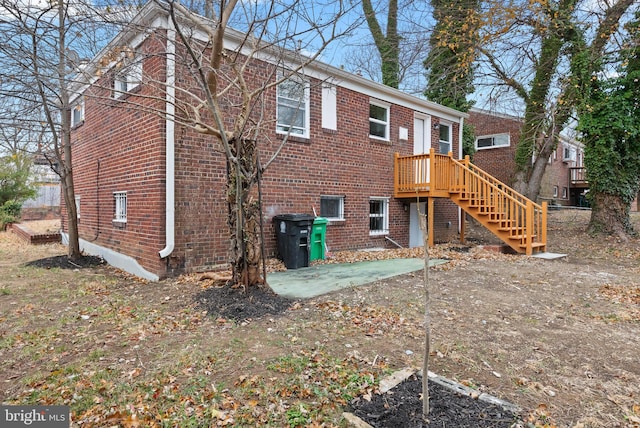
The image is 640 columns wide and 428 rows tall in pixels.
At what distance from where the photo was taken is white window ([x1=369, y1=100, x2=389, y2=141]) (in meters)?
10.9

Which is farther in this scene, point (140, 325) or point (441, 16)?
point (441, 16)

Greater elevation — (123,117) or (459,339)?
(123,117)

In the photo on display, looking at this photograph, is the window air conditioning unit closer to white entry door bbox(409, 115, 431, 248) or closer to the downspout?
white entry door bbox(409, 115, 431, 248)

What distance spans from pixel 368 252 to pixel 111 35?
7.61m

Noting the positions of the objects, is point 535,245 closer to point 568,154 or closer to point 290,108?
point 290,108

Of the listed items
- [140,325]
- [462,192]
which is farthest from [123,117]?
[462,192]

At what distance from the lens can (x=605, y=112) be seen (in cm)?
1142

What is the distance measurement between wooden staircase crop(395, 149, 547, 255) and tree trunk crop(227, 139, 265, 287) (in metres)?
6.85

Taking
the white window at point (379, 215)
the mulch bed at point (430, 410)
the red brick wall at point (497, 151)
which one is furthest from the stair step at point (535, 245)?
the red brick wall at point (497, 151)

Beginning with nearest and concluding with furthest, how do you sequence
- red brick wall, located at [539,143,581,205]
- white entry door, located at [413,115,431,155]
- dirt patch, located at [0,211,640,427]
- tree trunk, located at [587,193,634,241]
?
dirt patch, located at [0,211,640,427] → tree trunk, located at [587,193,634,241] → white entry door, located at [413,115,431,155] → red brick wall, located at [539,143,581,205]

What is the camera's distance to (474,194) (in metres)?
10.4

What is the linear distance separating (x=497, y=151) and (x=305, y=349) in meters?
21.8

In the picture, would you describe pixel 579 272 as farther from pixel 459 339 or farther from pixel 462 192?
pixel 459 339

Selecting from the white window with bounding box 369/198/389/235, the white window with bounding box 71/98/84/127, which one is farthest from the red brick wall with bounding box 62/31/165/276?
the white window with bounding box 369/198/389/235
